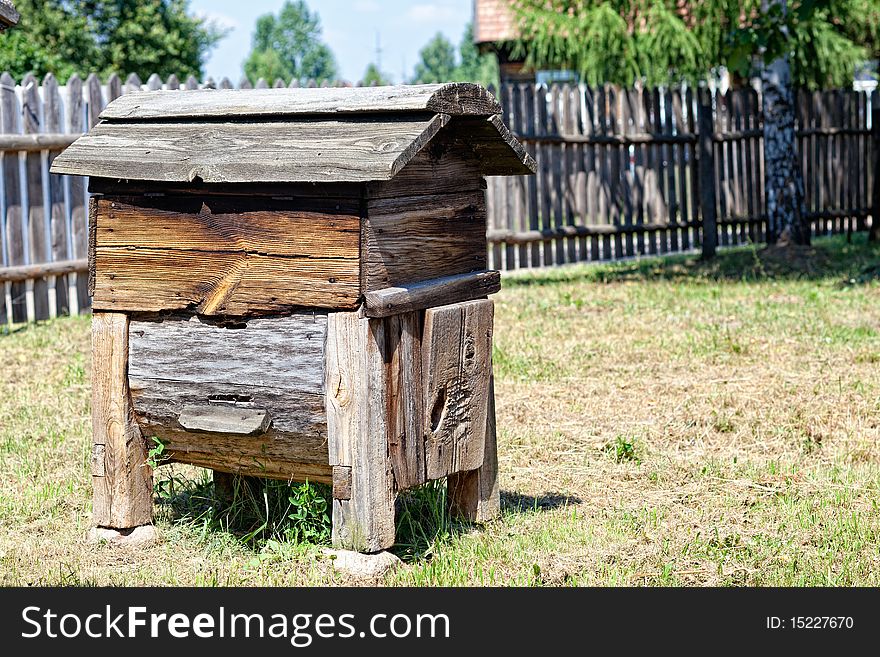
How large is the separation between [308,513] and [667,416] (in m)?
2.55

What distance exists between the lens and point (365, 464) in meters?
3.81

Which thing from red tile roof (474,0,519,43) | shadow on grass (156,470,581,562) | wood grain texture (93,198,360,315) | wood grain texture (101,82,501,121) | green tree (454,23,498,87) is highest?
green tree (454,23,498,87)

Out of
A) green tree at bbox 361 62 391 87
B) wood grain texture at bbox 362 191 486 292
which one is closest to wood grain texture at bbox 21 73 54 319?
green tree at bbox 361 62 391 87

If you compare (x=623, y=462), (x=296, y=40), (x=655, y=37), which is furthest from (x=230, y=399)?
(x=296, y=40)

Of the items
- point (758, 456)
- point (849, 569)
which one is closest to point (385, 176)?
point (849, 569)

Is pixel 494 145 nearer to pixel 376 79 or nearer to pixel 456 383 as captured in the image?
pixel 456 383

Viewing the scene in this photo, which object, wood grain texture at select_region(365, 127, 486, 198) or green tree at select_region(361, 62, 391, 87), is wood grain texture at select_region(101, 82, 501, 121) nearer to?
wood grain texture at select_region(365, 127, 486, 198)

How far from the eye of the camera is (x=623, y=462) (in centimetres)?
540

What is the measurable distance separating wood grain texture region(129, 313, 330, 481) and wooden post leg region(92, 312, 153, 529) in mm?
44

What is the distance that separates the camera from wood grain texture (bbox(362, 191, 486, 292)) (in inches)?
148

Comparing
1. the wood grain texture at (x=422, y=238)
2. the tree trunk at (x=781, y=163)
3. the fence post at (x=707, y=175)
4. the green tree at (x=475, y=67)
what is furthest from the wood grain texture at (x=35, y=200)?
the green tree at (x=475, y=67)

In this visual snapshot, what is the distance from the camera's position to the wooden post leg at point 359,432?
377cm

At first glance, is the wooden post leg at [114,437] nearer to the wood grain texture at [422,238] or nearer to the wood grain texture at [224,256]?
the wood grain texture at [224,256]

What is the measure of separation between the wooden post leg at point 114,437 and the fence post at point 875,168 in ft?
40.4
